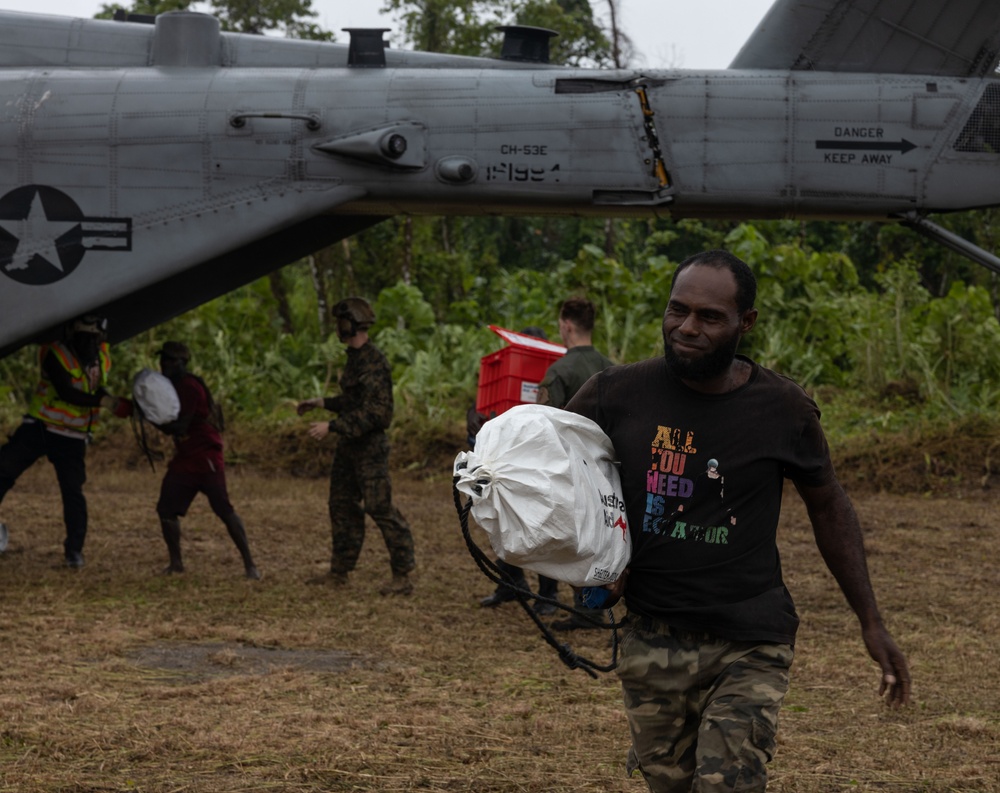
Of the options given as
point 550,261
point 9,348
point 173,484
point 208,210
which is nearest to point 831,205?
point 208,210

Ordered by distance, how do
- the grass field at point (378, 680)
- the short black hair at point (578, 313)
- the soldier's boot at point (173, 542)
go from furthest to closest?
the soldier's boot at point (173, 542) < the short black hair at point (578, 313) < the grass field at point (378, 680)

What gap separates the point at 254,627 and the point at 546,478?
5.28 metres

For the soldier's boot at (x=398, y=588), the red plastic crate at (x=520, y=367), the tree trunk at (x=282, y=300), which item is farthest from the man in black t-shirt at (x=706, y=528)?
the tree trunk at (x=282, y=300)

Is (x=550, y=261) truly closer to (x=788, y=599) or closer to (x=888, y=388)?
(x=888, y=388)

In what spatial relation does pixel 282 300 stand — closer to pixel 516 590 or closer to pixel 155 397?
pixel 155 397

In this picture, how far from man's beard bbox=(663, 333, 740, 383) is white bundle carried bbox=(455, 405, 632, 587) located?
331 mm

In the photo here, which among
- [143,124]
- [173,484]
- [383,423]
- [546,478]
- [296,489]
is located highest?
[143,124]

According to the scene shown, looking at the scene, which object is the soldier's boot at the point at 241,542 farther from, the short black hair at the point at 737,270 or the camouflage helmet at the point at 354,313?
the short black hair at the point at 737,270

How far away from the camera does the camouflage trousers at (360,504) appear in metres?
8.87

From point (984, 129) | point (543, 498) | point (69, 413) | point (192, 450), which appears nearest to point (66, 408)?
point (69, 413)

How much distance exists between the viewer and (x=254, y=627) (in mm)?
8055

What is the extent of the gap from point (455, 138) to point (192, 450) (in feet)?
10.1

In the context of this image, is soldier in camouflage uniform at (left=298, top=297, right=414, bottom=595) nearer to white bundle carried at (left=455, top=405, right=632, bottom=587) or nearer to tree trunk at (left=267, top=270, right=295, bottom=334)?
white bundle carried at (left=455, top=405, right=632, bottom=587)

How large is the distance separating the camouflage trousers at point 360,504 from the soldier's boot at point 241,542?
0.67 meters
